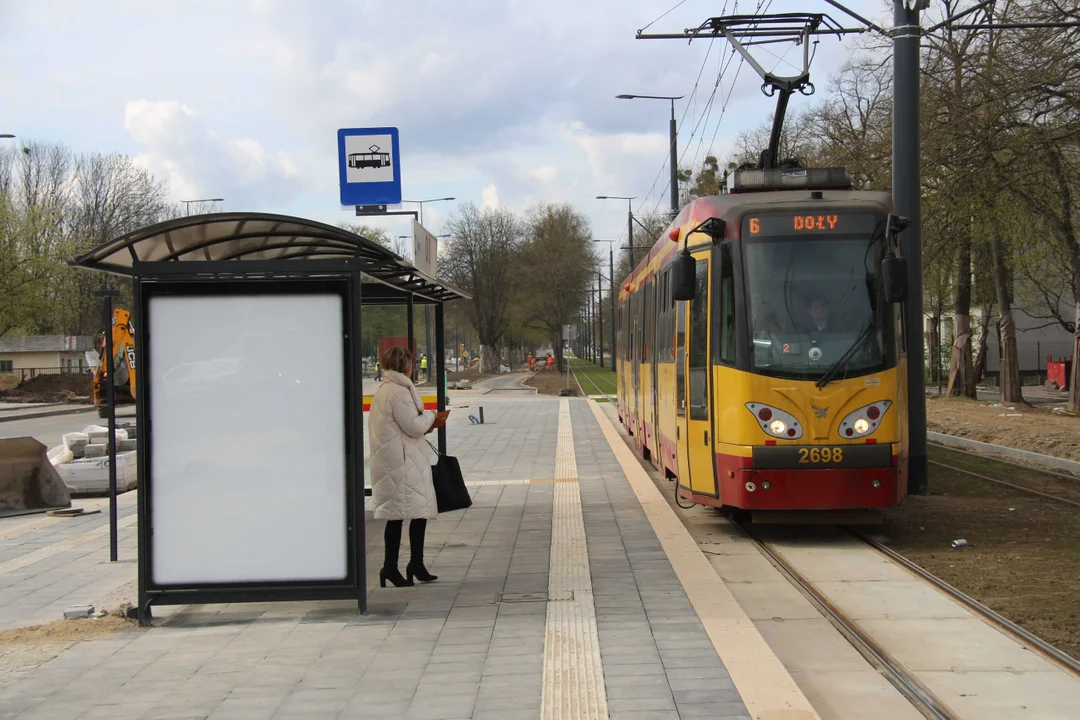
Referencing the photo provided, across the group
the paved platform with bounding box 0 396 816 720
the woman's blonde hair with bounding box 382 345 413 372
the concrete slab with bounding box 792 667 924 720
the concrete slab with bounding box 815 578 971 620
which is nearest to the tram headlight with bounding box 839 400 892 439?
the concrete slab with bounding box 815 578 971 620

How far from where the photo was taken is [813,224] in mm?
9883

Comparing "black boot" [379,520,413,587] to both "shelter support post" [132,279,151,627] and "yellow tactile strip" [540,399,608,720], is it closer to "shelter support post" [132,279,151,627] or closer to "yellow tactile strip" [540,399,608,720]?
"yellow tactile strip" [540,399,608,720]

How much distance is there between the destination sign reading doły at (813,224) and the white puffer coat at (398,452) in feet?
13.2

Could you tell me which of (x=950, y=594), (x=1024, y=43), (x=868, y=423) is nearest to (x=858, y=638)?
(x=950, y=594)

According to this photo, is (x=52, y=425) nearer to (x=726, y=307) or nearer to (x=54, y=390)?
(x=54, y=390)

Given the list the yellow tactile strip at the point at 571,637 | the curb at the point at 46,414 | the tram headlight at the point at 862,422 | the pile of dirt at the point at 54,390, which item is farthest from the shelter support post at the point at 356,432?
the pile of dirt at the point at 54,390

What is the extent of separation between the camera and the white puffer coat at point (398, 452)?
741 centimetres

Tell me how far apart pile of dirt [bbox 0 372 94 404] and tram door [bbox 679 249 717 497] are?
39755 millimetres

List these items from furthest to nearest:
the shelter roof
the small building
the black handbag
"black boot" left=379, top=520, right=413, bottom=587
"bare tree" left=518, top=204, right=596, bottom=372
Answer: "bare tree" left=518, top=204, right=596, bottom=372 < the small building < the black handbag < "black boot" left=379, top=520, right=413, bottom=587 < the shelter roof

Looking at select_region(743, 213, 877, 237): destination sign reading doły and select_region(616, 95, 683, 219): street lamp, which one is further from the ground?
select_region(616, 95, 683, 219): street lamp

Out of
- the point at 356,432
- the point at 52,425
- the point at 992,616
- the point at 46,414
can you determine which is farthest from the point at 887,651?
the point at 46,414

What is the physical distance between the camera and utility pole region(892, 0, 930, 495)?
1249 cm

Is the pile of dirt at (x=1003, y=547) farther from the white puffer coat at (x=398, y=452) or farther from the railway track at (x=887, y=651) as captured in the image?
the white puffer coat at (x=398, y=452)

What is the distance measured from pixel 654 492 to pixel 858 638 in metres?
7.18
